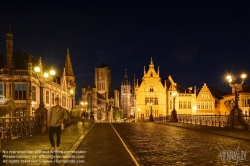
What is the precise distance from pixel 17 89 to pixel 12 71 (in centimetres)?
272

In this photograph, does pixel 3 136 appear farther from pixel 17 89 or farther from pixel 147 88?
pixel 147 88

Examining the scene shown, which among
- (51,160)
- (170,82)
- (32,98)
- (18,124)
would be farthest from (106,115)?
(51,160)

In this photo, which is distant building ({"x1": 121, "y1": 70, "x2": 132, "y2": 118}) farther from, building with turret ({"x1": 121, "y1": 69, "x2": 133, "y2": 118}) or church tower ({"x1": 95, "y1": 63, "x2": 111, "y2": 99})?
church tower ({"x1": 95, "y1": 63, "x2": 111, "y2": 99})

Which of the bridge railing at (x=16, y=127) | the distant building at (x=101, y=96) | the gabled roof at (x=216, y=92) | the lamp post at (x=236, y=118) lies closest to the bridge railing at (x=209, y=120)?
the lamp post at (x=236, y=118)

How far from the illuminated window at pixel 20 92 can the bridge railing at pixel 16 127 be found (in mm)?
24487

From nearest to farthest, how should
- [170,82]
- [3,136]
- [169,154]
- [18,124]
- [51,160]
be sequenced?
[51,160], [169,154], [3,136], [18,124], [170,82]

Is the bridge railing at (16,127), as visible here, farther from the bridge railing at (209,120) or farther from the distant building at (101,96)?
the distant building at (101,96)

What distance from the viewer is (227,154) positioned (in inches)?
425

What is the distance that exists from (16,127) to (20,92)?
27675mm

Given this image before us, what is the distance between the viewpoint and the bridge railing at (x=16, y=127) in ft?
51.8

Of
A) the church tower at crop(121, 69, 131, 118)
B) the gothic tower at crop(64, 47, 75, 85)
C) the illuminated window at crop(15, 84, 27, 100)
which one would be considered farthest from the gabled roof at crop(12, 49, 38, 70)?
the church tower at crop(121, 69, 131, 118)

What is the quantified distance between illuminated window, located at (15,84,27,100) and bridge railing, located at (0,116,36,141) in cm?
2449

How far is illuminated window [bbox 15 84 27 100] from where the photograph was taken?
43.0 metres

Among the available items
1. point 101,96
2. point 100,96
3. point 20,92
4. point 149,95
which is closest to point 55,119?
point 20,92
